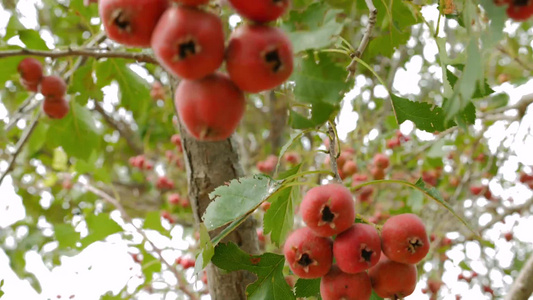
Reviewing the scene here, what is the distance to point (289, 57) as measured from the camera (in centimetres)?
69

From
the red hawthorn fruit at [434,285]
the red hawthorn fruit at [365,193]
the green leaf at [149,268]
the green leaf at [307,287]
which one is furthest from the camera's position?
the red hawthorn fruit at [434,285]

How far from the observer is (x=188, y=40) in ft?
2.10

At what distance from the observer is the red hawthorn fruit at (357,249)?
88cm

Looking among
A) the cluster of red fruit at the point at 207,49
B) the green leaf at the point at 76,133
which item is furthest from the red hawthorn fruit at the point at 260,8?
the green leaf at the point at 76,133

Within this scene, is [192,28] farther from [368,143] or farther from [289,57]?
[368,143]

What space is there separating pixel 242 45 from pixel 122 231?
59.2 inches

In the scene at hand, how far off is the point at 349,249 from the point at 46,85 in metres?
1.48

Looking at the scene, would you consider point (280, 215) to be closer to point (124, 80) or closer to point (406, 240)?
point (406, 240)

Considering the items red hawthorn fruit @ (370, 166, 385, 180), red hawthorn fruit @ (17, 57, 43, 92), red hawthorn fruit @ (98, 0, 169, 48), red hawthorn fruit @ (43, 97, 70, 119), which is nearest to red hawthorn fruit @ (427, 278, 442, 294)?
red hawthorn fruit @ (370, 166, 385, 180)

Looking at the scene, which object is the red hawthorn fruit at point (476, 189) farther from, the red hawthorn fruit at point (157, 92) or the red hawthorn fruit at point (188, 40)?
the red hawthorn fruit at point (188, 40)

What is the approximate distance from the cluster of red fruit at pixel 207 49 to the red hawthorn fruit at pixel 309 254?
327mm

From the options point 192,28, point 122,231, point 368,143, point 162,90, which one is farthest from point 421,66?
point 192,28

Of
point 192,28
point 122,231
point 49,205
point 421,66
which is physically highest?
point 192,28

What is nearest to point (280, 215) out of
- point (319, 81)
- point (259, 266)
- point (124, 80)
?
point (259, 266)
